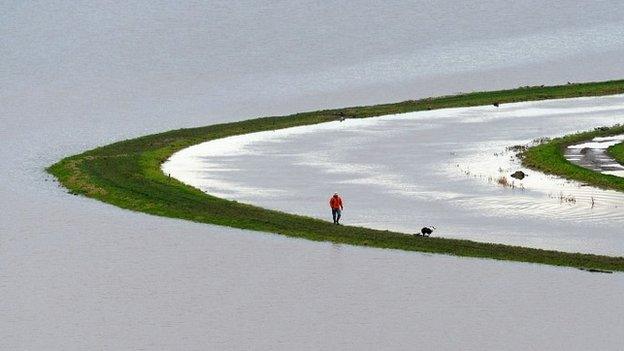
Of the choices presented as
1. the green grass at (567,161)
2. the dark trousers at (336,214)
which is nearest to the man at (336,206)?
the dark trousers at (336,214)

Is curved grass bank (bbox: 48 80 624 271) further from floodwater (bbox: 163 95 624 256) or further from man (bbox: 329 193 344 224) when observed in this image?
floodwater (bbox: 163 95 624 256)

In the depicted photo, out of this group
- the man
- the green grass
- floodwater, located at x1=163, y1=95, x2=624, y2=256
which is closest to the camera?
the man

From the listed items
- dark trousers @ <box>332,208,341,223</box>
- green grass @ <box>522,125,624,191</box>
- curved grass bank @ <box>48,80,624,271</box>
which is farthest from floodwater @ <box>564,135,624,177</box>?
curved grass bank @ <box>48,80,624,271</box>

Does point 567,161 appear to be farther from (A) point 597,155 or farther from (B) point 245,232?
(B) point 245,232

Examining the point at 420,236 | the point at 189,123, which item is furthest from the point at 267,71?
the point at 420,236

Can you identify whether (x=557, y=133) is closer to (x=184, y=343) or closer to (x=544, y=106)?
(x=544, y=106)

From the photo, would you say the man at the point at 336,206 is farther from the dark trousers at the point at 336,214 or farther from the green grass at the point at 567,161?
the green grass at the point at 567,161

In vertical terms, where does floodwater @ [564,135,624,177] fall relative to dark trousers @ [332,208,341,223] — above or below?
above
